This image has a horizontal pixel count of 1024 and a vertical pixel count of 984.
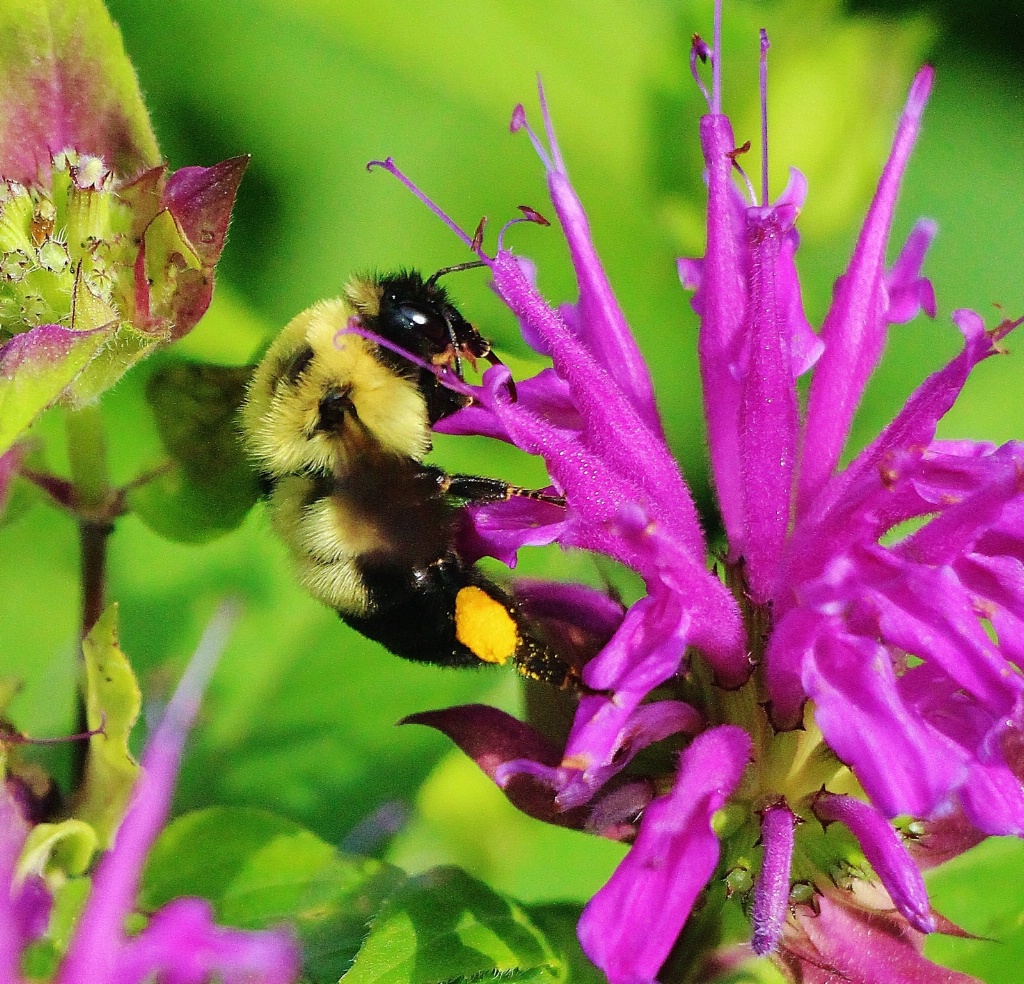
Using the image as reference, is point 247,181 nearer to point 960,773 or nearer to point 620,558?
point 620,558

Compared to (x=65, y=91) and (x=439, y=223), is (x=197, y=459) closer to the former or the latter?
(x=65, y=91)

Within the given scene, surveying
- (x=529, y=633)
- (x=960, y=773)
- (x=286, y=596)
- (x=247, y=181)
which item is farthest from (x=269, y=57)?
(x=960, y=773)

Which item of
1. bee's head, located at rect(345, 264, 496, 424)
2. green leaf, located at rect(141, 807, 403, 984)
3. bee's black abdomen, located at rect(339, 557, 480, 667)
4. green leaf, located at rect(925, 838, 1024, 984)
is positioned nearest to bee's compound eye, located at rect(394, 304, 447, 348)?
bee's head, located at rect(345, 264, 496, 424)

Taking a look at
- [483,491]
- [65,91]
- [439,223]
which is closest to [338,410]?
[483,491]

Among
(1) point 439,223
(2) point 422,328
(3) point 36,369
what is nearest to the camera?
(3) point 36,369

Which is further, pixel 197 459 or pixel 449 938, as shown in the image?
pixel 197 459

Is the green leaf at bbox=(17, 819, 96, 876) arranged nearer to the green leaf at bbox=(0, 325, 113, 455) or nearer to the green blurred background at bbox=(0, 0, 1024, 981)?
the green blurred background at bbox=(0, 0, 1024, 981)
